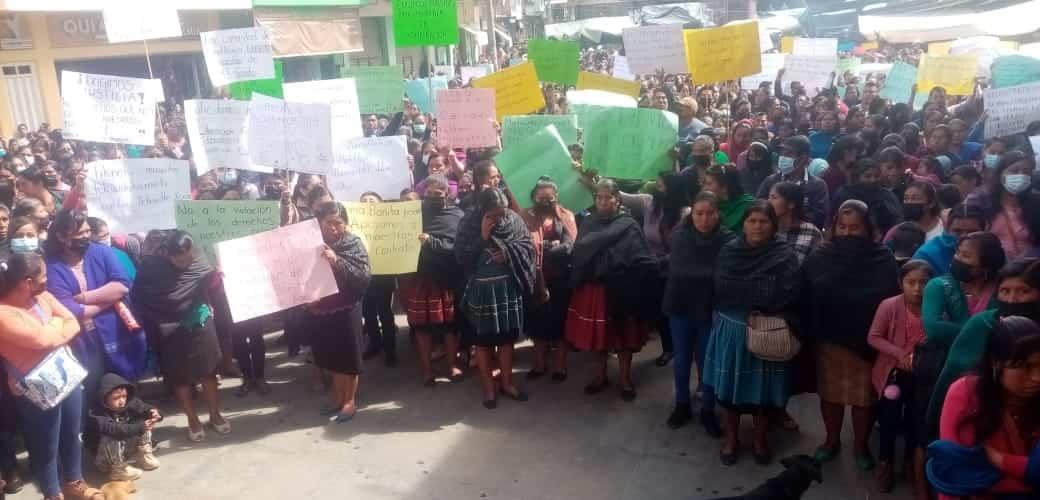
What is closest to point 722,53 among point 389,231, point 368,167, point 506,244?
point 368,167

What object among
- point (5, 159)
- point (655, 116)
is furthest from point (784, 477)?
point (5, 159)

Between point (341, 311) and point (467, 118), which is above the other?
point (467, 118)

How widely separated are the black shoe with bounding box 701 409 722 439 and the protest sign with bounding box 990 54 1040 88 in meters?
6.12

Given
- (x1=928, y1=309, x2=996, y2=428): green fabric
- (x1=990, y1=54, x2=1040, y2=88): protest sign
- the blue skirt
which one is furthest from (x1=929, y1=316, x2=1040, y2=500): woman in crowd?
(x1=990, y1=54, x2=1040, y2=88): protest sign

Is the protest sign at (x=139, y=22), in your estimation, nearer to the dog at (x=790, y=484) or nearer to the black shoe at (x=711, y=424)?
the black shoe at (x=711, y=424)

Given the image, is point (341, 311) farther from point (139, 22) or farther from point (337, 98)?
point (139, 22)

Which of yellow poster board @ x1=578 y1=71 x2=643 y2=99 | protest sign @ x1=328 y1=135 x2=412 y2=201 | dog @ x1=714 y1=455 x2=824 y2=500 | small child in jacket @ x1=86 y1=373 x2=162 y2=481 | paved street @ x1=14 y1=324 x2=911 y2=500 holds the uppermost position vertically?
yellow poster board @ x1=578 y1=71 x2=643 y2=99

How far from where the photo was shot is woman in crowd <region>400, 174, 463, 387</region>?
5.45m

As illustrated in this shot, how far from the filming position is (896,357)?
3.73m

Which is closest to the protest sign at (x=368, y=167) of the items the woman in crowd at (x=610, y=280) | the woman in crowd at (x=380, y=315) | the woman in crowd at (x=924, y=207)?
the woman in crowd at (x=380, y=315)

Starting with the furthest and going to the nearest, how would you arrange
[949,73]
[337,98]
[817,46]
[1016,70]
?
[817,46]
[949,73]
[1016,70]
[337,98]

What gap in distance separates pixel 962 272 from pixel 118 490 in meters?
4.47

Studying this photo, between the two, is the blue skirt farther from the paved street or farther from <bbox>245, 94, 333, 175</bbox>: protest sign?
<bbox>245, 94, 333, 175</bbox>: protest sign

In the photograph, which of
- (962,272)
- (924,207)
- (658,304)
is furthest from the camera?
(658,304)
